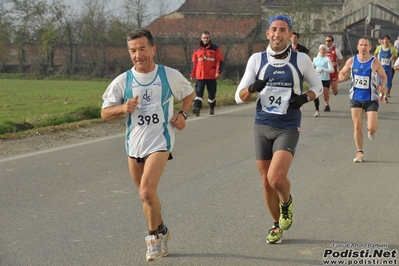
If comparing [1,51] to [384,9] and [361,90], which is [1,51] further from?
[384,9]

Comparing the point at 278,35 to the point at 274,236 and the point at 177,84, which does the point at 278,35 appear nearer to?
the point at 177,84

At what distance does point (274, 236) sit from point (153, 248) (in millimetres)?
1138

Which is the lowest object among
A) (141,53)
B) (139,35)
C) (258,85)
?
(258,85)

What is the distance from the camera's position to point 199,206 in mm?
7637

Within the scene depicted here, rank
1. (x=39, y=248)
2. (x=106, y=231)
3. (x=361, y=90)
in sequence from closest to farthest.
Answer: (x=39, y=248) → (x=106, y=231) → (x=361, y=90)

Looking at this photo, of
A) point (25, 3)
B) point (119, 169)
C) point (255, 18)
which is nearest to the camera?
point (119, 169)

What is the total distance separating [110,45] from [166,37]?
13.0 ft

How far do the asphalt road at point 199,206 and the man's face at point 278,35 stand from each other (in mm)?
1705

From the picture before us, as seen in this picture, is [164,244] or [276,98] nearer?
[164,244]

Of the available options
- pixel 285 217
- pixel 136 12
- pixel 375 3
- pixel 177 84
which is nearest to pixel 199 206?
pixel 285 217

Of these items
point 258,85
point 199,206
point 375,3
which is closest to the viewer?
point 258,85

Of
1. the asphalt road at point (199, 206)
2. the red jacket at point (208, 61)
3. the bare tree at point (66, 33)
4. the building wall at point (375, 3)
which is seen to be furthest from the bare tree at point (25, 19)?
the building wall at point (375, 3)

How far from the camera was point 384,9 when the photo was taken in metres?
90.6

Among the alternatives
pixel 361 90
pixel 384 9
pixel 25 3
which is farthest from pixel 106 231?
pixel 384 9
